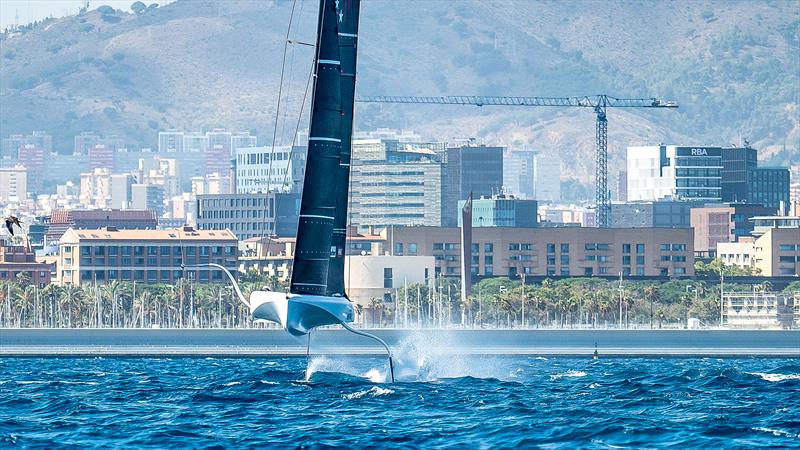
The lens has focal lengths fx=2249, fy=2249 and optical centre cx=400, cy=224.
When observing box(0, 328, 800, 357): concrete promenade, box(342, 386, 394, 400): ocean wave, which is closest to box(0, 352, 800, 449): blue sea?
box(342, 386, 394, 400): ocean wave

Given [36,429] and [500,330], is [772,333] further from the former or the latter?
[36,429]

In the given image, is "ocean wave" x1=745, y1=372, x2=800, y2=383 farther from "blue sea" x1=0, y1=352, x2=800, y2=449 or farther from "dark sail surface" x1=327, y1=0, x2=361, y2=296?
"dark sail surface" x1=327, y1=0, x2=361, y2=296

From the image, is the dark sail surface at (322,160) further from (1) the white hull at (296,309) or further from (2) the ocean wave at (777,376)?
(2) the ocean wave at (777,376)

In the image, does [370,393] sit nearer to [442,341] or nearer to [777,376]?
[777,376]

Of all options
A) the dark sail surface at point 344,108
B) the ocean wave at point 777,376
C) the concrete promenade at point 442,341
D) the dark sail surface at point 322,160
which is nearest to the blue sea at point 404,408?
the ocean wave at point 777,376

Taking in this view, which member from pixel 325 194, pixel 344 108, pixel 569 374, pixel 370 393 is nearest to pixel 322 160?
pixel 325 194

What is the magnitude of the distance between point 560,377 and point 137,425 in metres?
31.6

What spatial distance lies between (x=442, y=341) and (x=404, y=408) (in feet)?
282

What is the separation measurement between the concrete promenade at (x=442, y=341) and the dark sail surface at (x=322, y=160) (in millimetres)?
69187

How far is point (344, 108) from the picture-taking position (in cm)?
7806

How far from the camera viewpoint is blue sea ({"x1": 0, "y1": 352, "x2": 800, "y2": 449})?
2379 inches

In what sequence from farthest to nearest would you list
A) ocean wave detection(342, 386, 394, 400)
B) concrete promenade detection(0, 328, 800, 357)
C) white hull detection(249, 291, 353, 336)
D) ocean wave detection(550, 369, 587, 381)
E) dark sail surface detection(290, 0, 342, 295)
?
concrete promenade detection(0, 328, 800, 357)
ocean wave detection(550, 369, 587, 381)
dark sail surface detection(290, 0, 342, 295)
white hull detection(249, 291, 353, 336)
ocean wave detection(342, 386, 394, 400)

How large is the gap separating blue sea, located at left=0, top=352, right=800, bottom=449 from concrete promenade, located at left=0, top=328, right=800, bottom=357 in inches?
2102

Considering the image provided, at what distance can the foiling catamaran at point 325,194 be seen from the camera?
75250 millimetres
